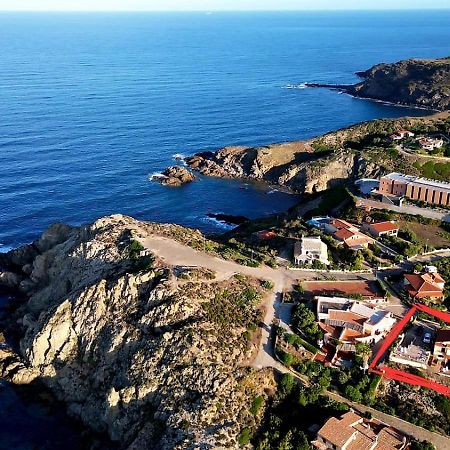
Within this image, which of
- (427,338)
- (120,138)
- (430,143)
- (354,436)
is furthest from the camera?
(120,138)

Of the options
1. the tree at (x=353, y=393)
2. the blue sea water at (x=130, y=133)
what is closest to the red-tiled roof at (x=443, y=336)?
the tree at (x=353, y=393)

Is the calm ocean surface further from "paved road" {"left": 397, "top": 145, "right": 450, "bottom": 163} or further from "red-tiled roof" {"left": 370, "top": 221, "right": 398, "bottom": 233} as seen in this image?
"red-tiled roof" {"left": 370, "top": 221, "right": 398, "bottom": 233}

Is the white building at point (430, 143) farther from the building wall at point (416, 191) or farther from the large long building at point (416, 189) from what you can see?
the building wall at point (416, 191)

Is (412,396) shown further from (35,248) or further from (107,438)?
(35,248)

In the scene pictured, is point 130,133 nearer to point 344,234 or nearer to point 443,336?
point 344,234

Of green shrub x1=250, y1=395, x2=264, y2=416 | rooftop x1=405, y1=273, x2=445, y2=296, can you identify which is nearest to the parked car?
rooftop x1=405, y1=273, x2=445, y2=296

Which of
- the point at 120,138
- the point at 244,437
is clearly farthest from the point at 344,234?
the point at 120,138

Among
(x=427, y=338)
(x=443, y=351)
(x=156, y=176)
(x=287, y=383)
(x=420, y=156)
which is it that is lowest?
(x=156, y=176)

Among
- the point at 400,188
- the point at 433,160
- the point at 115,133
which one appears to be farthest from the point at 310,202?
the point at 115,133
